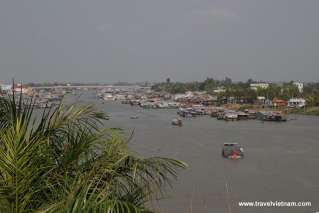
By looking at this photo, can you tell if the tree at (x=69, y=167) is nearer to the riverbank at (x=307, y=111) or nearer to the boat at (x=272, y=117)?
the boat at (x=272, y=117)

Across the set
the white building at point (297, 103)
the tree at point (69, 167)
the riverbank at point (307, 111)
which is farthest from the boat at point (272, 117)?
the tree at point (69, 167)

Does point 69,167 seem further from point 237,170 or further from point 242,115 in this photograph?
point 242,115

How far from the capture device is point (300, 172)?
27.3 ft

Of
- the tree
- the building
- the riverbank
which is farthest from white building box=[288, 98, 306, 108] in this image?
the tree

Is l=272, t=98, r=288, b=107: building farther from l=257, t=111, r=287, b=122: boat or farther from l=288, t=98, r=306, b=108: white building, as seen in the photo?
l=257, t=111, r=287, b=122: boat

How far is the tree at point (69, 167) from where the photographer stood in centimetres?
91

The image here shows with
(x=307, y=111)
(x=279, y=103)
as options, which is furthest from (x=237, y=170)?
(x=279, y=103)

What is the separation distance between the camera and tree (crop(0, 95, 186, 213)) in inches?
35.7

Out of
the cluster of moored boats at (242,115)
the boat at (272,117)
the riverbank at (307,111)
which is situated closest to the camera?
the boat at (272,117)

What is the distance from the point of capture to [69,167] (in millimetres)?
1041

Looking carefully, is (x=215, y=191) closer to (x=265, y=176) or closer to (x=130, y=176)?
(x=265, y=176)

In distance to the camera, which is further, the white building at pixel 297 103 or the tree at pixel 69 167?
the white building at pixel 297 103

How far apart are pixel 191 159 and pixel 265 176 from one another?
75.5 inches

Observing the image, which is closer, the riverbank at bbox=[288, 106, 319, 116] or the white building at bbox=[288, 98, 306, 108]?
the riverbank at bbox=[288, 106, 319, 116]
